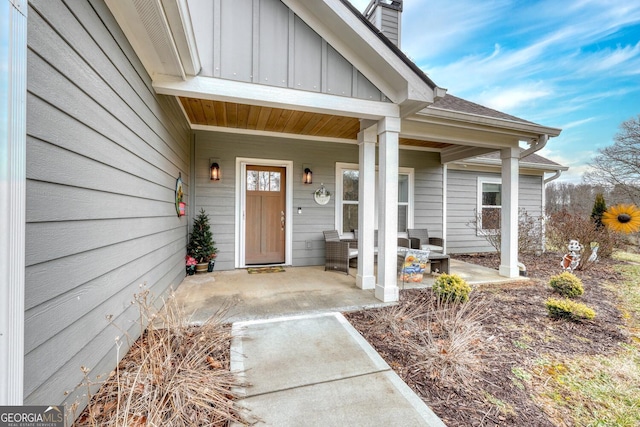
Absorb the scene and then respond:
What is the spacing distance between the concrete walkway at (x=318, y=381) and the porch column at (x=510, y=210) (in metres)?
3.93

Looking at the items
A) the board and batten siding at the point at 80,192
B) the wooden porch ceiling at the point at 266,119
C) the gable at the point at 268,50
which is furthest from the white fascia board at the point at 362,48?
the board and batten siding at the point at 80,192

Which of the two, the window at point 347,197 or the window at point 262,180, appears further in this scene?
the window at point 347,197

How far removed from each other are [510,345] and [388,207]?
6.31ft

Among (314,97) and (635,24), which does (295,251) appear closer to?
(314,97)

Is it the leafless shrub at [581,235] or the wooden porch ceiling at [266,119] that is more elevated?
the wooden porch ceiling at [266,119]

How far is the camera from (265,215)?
5.36 meters

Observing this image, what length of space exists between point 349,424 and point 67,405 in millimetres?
1524

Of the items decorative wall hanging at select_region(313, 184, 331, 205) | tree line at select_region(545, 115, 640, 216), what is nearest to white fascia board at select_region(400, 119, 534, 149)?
decorative wall hanging at select_region(313, 184, 331, 205)

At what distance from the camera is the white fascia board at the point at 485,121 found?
380 cm

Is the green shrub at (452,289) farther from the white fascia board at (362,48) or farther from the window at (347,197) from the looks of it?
the window at (347,197)

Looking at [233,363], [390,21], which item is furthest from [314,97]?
[390,21]

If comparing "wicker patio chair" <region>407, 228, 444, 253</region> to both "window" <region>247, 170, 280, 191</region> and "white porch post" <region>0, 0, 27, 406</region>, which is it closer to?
"window" <region>247, 170, 280, 191</region>

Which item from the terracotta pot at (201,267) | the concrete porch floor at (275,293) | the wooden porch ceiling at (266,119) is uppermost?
the wooden porch ceiling at (266,119)
